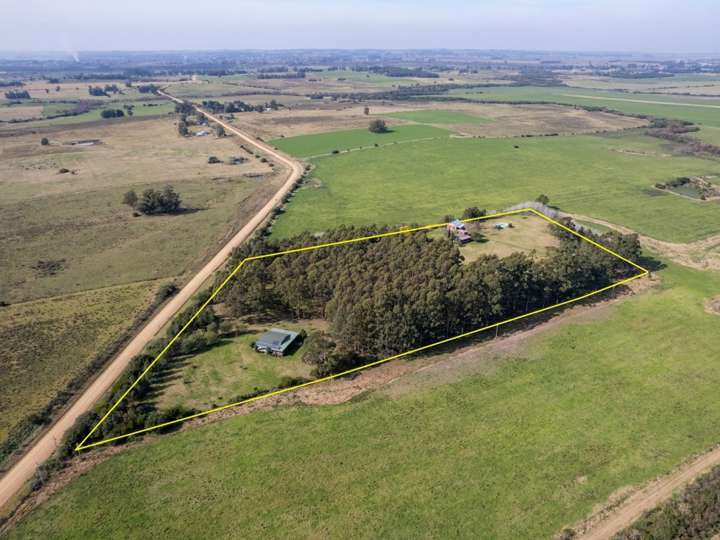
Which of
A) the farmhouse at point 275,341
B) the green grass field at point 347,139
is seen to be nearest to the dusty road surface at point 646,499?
the farmhouse at point 275,341

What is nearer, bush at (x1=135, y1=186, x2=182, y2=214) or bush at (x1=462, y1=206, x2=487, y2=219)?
bush at (x1=462, y1=206, x2=487, y2=219)

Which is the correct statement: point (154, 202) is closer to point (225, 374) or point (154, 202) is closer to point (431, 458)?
point (225, 374)

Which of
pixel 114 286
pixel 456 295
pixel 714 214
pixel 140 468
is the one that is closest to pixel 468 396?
pixel 456 295

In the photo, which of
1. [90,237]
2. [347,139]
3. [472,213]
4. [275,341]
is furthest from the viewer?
[347,139]

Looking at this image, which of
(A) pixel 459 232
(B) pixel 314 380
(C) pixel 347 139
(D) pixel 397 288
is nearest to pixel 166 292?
(B) pixel 314 380

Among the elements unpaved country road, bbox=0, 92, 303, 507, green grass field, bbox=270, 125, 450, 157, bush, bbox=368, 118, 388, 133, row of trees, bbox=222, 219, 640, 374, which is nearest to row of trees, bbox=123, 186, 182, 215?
unpaved country road, bbox=0, 92, 303, 507

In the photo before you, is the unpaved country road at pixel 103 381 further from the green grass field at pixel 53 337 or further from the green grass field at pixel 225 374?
the green grass field at pixel 225 374

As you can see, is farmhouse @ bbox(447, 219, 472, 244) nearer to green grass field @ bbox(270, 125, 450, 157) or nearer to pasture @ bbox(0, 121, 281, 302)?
pasture @ bbox(0, 121, 281, 302)

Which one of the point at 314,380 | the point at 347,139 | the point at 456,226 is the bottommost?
the point at 314,380
